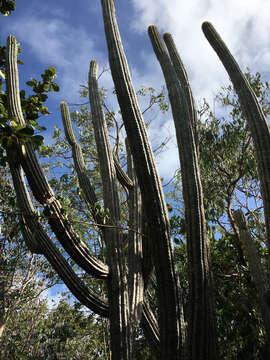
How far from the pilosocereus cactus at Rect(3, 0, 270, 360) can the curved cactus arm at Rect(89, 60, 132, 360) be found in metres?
0.01

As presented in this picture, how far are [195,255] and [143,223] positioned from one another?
151 cm

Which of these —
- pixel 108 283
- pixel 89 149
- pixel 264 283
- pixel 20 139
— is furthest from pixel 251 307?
pixel 89 149

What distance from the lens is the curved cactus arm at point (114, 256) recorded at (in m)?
3.37

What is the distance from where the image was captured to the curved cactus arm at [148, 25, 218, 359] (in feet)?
8.48

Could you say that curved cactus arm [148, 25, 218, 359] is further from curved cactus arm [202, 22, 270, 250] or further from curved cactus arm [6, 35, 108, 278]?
curved cactus arm [6, 35, 108, 278]

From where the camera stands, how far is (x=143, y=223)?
13.8 feet

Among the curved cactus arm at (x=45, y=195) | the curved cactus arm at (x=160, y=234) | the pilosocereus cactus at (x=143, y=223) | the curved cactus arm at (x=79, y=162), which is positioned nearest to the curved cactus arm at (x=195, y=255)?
the pilosocereus cactus at (x=143, y=223)

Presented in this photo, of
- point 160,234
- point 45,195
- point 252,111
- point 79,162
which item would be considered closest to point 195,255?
point 160,234

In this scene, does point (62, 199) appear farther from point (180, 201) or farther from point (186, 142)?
point (180, 201)

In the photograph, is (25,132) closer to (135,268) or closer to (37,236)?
(37,236)

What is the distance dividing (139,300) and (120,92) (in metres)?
2.42

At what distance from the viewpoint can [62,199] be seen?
341 cm

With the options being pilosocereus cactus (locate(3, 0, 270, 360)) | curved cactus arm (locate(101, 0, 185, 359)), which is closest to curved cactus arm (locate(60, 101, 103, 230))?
pilosocereus cactus (locate(3, 0, 270, 360))

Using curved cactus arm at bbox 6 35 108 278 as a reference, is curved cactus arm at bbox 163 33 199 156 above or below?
above
